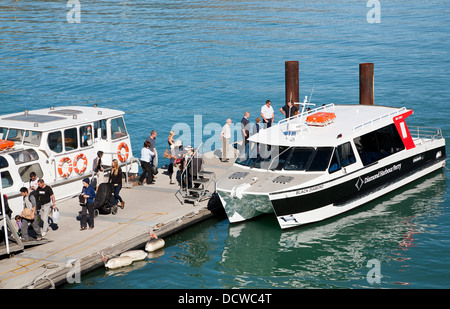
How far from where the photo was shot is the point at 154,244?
736 inches

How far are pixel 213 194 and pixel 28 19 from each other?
61.4m

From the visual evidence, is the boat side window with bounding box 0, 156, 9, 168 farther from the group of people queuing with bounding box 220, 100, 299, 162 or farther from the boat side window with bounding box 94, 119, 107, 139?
the group of people queuing with bounding box 220, 100, 299, 162

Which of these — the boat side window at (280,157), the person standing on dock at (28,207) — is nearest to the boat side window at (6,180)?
the person standing on dock at (28,207)

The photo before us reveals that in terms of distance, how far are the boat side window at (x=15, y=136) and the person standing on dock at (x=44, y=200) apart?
344cm

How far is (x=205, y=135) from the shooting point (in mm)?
34656

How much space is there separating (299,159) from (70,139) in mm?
Result: 7521

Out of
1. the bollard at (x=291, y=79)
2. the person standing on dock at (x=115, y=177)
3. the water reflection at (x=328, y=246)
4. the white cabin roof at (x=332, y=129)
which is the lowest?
the water reflection at (x=328, y=246)

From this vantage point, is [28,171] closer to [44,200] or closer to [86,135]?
[44,200]

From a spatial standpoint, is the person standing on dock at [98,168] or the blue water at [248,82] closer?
the blue water at [248,82]

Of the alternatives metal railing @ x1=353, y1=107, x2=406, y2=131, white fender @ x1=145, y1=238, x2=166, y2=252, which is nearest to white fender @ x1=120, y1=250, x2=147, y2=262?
white fender @ x1=145, y1=238, x2=166, y2=252

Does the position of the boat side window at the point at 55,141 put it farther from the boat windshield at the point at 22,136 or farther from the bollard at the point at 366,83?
the bollard at the point at 366,83

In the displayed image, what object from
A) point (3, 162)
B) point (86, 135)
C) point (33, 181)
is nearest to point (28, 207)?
point (33, 181)

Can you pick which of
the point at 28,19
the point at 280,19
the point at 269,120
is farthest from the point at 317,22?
the point at 269,120

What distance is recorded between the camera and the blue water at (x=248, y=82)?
60.3ft
